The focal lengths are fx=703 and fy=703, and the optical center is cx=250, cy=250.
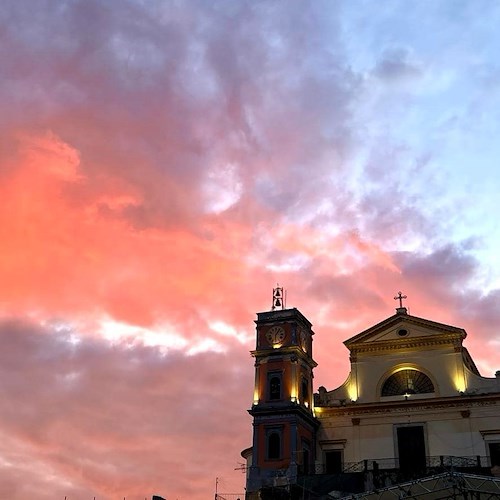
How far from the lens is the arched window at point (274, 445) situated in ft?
160

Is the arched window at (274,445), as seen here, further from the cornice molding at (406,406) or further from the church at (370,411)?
the cornice molding at (406,406)

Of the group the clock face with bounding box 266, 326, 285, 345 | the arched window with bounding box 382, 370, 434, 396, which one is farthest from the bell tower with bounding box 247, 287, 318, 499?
the arched window with bounding box 382, 370, 434, 396

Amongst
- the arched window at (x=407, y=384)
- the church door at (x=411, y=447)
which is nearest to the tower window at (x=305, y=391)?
the arched window at (x=407, y=384)

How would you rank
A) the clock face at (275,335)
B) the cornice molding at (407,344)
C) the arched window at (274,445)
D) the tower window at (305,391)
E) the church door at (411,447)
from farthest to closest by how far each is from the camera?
1. the clock face at (275,335)
2. the tower window at (305,391)
3. the cornice molding at (407,344)
4. the arched window at (274,445)
5. the church door at (411,447)

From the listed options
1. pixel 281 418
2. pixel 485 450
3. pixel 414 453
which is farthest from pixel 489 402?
pixel 281 418

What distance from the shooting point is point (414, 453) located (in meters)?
48.8

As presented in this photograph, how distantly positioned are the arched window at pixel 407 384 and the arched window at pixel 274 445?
873 centimetres

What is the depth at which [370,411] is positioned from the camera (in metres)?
51.2

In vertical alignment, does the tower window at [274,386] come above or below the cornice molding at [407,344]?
below

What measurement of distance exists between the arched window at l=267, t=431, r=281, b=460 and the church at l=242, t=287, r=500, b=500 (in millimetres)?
70

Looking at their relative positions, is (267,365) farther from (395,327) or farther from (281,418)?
(395,327)

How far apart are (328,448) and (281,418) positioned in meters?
4.77

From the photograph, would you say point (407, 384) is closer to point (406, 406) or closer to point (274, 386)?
point (406, 406)

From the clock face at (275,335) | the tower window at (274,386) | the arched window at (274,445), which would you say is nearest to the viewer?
the arched window at (274,445)
